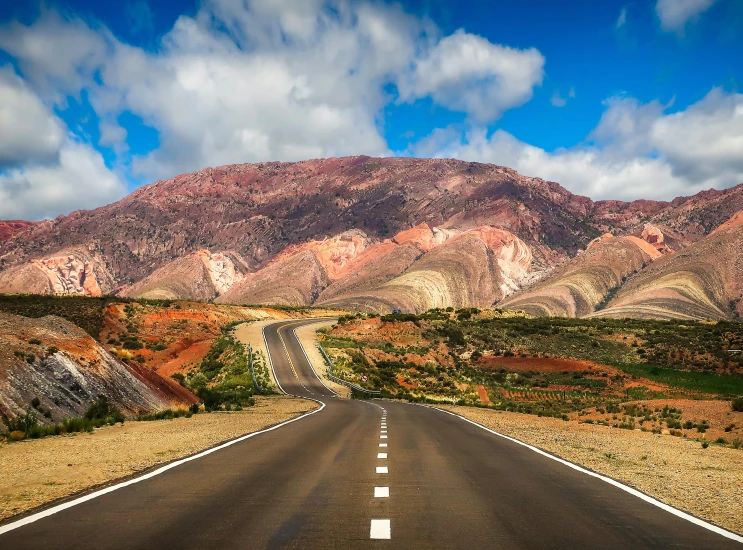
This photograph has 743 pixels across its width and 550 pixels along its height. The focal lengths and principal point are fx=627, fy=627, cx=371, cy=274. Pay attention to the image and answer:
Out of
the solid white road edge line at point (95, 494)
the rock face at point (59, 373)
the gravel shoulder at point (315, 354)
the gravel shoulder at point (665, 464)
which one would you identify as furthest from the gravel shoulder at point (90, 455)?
the gravel shoulder at point (315, 354)

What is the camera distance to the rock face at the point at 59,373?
Answer: 63.0 ft

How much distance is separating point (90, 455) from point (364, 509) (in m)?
7.47

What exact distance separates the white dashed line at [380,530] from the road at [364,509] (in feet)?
0.08

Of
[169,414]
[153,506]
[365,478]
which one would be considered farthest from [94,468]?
[169,414]

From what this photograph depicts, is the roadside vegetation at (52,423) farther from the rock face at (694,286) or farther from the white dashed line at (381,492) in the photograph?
the rock face at (694,286)

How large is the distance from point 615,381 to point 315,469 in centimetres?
5571

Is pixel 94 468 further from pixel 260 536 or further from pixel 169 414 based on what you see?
pixel 169 414

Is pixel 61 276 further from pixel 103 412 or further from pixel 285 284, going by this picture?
pixel 103 412

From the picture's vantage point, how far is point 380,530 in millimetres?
6898

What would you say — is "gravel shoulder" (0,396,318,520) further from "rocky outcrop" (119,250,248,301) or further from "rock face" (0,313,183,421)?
"rocky outcrop" (119,250,248,301)

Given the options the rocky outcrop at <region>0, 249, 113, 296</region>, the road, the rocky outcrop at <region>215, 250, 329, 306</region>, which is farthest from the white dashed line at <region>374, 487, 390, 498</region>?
the rocky outcrop at <region>0, 249, 113, 296</region>

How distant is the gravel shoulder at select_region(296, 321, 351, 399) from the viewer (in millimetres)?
52944

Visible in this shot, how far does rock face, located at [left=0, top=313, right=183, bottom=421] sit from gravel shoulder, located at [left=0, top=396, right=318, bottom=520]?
2.30m

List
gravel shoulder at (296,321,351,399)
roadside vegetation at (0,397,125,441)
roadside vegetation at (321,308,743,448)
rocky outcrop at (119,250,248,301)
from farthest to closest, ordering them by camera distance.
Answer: rocky outcrop at (119,250,248,301) → gravel shoulder at (296,321,351,399) → roadside vegetation at (321,308,743,448) → roadside vegetation at (0,397,125,441)
